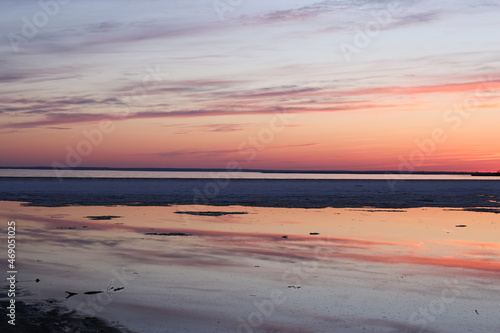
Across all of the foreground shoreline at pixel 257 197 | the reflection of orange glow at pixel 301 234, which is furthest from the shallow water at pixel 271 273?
the foreground shoreline at pixel 257 197

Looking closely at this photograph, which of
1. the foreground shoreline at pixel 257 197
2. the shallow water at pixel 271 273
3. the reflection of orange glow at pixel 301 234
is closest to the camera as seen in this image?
the shallow water at pixel 271 273

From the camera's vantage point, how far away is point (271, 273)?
Answer: 15.4 meters

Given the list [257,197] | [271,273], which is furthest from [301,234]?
[257,197]

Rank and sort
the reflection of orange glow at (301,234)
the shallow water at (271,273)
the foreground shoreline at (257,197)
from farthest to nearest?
the foreground shoreline at (257,197)
the reflection of orange glow at (301,234)
the shallow water at (271,273)

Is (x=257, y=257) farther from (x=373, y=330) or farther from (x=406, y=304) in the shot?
(x=373, y=330)

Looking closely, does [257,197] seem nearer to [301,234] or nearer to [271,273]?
[301,234]

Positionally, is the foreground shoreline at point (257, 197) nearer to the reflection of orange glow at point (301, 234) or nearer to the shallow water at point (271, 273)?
the reflection of orange glow at point (301, 234)

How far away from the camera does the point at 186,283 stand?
14055mm

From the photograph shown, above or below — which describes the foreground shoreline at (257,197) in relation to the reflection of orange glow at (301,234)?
below

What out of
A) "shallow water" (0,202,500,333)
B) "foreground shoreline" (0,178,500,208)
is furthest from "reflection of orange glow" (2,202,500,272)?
"foreground shoreline" (0,178,500,208)

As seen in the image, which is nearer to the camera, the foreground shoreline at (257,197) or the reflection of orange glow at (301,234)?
the reflection of orange glow at (301,234)

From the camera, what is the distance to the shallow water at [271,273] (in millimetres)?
11070

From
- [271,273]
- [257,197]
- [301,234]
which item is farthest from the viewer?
[257,197]

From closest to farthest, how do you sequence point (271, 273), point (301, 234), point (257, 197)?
1. point (271, 273)
2. point (301, 234)
3. point (257, 197)
